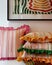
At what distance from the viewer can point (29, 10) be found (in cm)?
167

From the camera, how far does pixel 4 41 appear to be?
64.8 inches

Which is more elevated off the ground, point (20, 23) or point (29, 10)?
point (29, 10)

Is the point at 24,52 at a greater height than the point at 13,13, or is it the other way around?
the point at 13,13

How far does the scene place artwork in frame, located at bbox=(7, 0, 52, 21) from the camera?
1655mm

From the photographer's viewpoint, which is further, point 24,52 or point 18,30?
point 18,30

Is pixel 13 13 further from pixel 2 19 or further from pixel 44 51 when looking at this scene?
pixel 44 51

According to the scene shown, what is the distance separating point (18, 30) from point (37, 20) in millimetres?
238

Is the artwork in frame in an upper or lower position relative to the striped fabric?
upper

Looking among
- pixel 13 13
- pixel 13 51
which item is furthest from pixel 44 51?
pixel 13 13

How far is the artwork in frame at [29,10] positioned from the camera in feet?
5.43

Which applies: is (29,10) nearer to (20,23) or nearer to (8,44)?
(20,23)

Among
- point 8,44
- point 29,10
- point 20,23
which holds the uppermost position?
point 29,10

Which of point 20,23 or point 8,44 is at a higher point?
point 20,23

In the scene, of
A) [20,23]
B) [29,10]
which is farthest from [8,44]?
[29,10]
